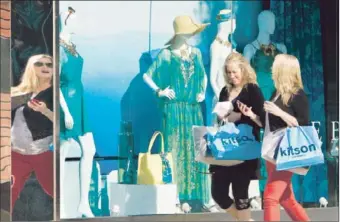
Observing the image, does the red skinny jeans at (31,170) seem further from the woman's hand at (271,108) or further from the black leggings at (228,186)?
the woman's hand at (271,108)

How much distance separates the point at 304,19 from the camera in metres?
7.08

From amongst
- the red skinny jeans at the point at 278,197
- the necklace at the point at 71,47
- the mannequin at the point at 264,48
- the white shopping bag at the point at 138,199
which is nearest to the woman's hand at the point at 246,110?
the mannequin at the point at 264,48

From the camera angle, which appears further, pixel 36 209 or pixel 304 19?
pixel 304 19

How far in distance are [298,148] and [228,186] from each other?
0.72m

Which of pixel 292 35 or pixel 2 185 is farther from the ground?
pixel 292 35

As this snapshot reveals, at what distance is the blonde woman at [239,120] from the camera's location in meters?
6.78

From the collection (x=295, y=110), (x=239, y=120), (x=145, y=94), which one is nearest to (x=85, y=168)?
(x=145, y=94)

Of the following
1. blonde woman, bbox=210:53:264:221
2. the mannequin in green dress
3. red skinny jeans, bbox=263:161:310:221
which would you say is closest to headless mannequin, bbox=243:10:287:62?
the mannequin in green dress

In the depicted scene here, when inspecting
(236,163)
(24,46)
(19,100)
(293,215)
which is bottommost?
(293,215)

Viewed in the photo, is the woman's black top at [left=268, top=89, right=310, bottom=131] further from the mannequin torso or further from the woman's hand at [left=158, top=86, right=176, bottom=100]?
the woman's hand at [left=158, top=86, right=176, bottom=100]

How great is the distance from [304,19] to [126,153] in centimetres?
208

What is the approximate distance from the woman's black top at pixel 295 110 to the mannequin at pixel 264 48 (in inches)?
12.4

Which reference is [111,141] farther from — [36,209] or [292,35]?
[292,35]

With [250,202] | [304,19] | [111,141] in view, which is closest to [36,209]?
[111,141]
